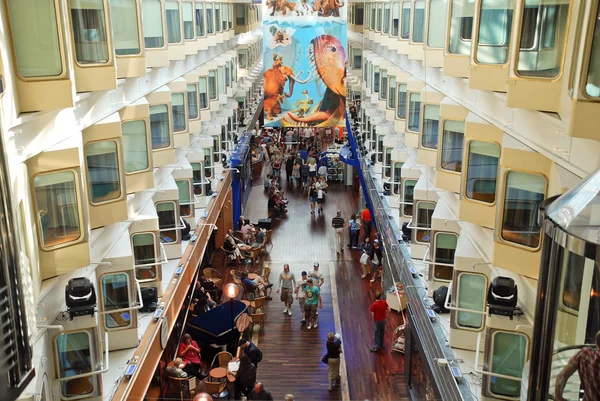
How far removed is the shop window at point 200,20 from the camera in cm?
1698

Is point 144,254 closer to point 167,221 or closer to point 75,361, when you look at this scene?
point 167,221

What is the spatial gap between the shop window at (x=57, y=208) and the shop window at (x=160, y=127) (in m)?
4.92

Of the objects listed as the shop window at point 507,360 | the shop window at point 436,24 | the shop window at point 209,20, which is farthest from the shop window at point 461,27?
the shop window at point 209,20

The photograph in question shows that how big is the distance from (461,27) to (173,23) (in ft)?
22.5

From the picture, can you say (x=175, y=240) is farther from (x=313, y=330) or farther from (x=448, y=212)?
(x=448, y=212)

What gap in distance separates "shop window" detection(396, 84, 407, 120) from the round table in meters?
6.62

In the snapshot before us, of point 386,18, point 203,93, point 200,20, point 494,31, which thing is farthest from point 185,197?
point 494,31

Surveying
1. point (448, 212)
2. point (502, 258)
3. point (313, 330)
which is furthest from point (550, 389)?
point (313, 330)

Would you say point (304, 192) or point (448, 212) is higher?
point (448, 212)

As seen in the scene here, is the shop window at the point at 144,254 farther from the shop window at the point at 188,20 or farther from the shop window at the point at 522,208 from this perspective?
the shop window at the point at 522,208

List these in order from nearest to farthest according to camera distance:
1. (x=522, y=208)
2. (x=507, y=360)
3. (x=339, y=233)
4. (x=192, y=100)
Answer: (x=522, y=208), (x=507, y=360), (x=192, y=100), (x=339, y=233)

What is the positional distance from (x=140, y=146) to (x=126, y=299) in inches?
99.2

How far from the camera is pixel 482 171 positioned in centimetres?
831

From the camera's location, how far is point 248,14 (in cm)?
2980
